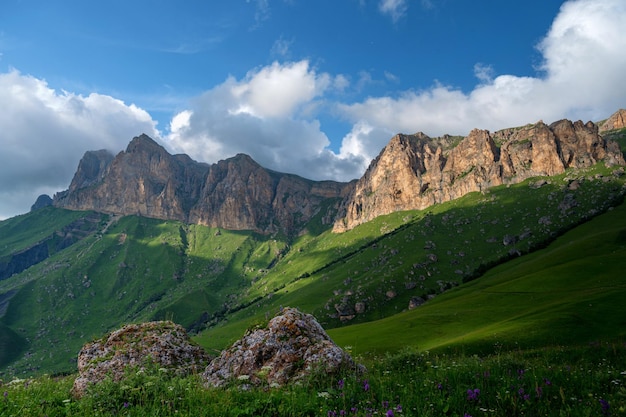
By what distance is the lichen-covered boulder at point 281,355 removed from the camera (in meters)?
13.4

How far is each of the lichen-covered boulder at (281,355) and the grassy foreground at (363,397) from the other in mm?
912

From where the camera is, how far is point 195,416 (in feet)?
29.4

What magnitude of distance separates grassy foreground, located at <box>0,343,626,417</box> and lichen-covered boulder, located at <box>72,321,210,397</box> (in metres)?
3.38

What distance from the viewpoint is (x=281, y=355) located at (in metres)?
14.6

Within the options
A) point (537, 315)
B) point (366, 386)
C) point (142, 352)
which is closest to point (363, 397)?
point (366, 386)

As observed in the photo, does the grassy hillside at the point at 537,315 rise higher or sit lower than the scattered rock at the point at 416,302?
higher

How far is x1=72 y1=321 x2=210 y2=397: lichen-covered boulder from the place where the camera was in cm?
1648

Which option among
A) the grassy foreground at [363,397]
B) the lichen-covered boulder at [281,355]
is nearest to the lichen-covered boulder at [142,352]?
the lichen-covered boulder at [281,355]

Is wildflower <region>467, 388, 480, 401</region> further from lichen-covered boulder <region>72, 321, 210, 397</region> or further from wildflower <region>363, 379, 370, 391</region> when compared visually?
lichen-covered boulder <region>72, 321, 210, 397</region>

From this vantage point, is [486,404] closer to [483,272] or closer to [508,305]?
[508,305]

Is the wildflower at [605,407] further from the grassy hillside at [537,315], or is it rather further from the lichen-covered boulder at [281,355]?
the grassy hillside at [537,315]

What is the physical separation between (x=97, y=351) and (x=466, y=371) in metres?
17.9

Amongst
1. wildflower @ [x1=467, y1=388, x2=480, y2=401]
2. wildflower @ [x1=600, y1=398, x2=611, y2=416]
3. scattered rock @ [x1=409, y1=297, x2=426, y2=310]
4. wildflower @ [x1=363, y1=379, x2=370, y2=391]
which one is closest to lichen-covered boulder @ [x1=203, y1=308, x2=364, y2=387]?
wildflower @ [x1=363, y1=379, x2=370, y2=391]

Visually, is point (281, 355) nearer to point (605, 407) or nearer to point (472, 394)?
point (472, 394)
